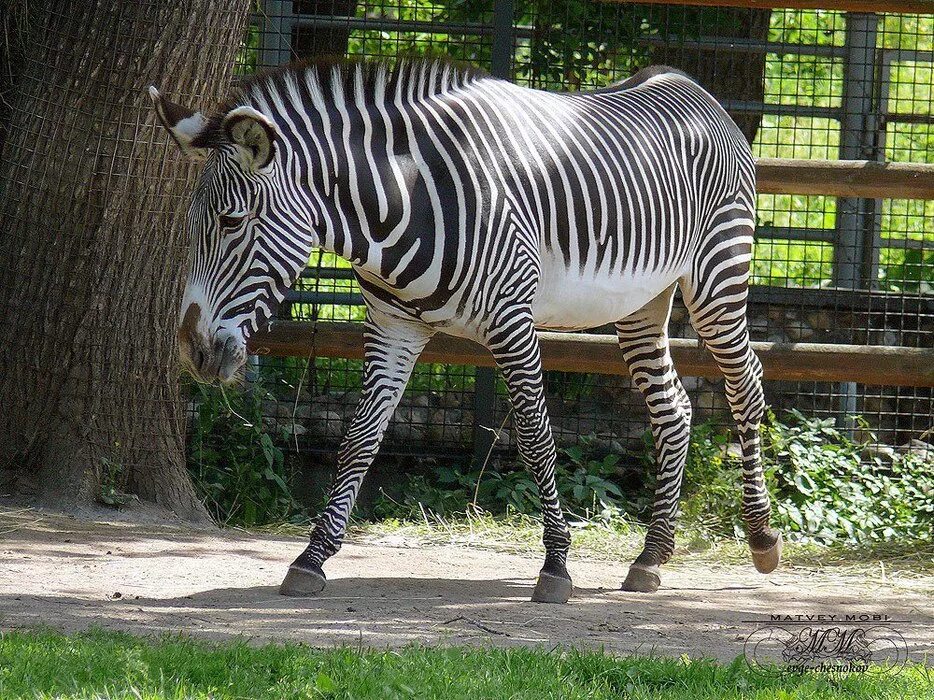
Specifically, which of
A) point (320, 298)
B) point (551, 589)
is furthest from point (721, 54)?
point (551, 589)

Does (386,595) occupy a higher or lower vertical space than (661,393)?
lower

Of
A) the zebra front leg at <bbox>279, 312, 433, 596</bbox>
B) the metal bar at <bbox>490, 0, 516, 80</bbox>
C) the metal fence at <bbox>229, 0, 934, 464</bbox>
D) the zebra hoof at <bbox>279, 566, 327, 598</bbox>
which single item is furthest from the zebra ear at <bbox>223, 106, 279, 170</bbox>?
the metal bar at <bbox>490, 0, 516, 80</bbox>

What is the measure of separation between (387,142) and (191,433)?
2.84 metres

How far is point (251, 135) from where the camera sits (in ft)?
14.0

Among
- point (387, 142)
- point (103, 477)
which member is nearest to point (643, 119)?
point (387, 142)

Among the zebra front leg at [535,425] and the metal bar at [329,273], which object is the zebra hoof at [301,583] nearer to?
the zebra front leg at [535,425]

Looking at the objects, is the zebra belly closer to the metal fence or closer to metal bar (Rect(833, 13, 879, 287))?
the metal fence

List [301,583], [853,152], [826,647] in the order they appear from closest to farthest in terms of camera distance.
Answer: [826,647] < [301,583] < [853,152]

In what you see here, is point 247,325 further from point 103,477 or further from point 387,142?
point 103,477

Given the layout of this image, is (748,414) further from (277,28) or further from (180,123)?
(277,28)

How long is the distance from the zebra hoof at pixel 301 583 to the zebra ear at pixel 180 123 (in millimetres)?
1707

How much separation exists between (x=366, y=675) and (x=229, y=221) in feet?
6.34

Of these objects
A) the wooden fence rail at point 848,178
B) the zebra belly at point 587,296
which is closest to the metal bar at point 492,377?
the wooden fence rail at point 848,178

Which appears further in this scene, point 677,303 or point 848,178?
point 677,303
